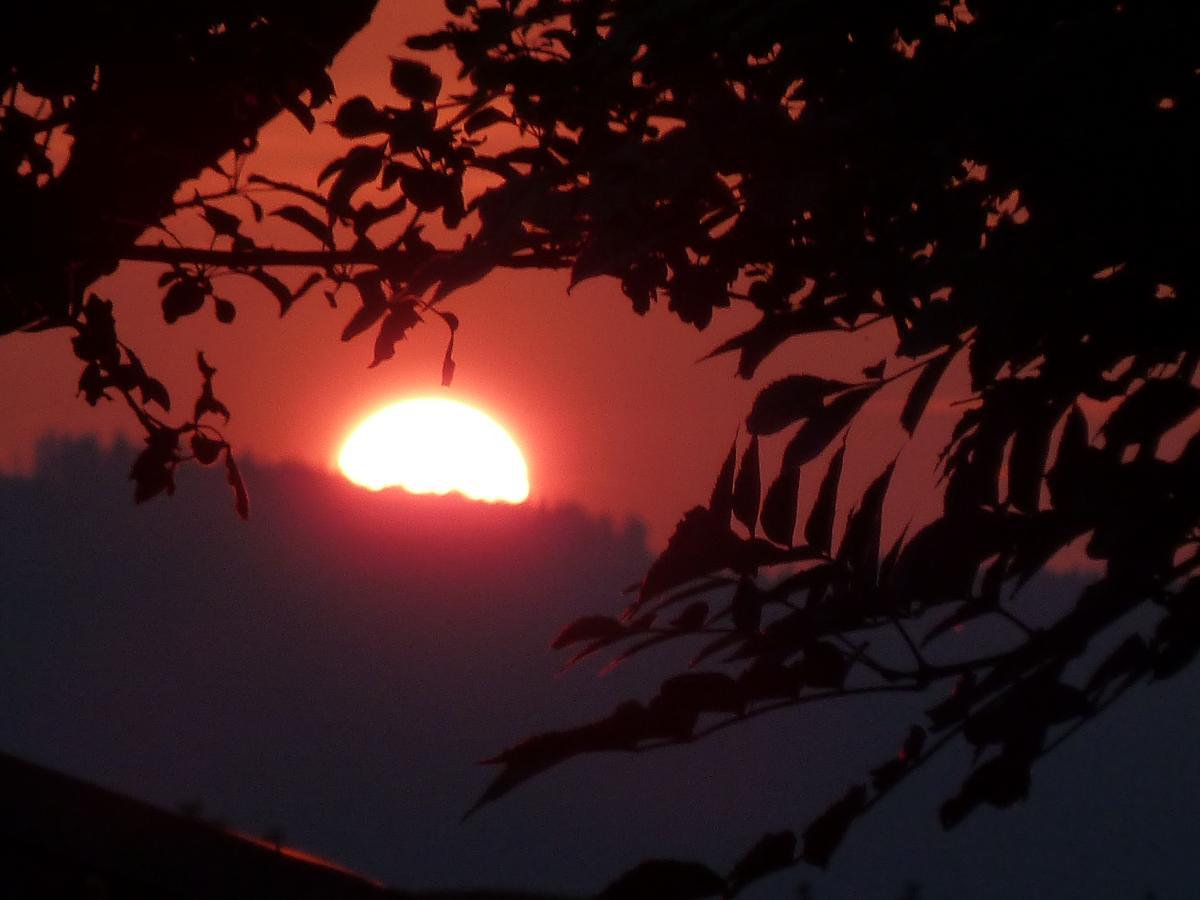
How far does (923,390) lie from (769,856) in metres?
0.71

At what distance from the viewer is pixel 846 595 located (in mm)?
1879

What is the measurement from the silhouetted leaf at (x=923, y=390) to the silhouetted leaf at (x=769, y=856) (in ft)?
2.01

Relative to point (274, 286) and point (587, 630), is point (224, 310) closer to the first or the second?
point (274, 286)


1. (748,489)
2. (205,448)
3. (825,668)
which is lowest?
(825,668)

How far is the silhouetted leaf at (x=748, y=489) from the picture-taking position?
2047 mm

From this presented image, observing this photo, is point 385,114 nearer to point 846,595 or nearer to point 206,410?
point 846,595

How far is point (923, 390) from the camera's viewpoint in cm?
203

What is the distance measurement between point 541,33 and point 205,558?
560 inches

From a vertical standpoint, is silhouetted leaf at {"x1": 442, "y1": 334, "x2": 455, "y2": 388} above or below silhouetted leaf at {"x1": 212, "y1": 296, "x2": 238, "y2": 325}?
below

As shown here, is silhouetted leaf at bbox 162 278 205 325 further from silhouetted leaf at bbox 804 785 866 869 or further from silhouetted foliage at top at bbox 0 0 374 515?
silhouetted leaf at bbox 804 785 866 869

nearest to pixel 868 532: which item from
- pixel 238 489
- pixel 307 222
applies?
pixel 307 222

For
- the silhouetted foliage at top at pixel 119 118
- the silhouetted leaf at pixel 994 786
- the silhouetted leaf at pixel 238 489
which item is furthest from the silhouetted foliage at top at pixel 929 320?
the silhouetted leaf at pixel 238 489

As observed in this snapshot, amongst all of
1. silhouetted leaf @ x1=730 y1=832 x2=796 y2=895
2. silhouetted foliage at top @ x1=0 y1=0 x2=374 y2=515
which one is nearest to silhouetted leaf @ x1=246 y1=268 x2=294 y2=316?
silhouetted foliage at top @ x1=0 y1=0 x2=374 y2=515

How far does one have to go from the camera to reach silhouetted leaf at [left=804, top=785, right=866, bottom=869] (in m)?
1.62
